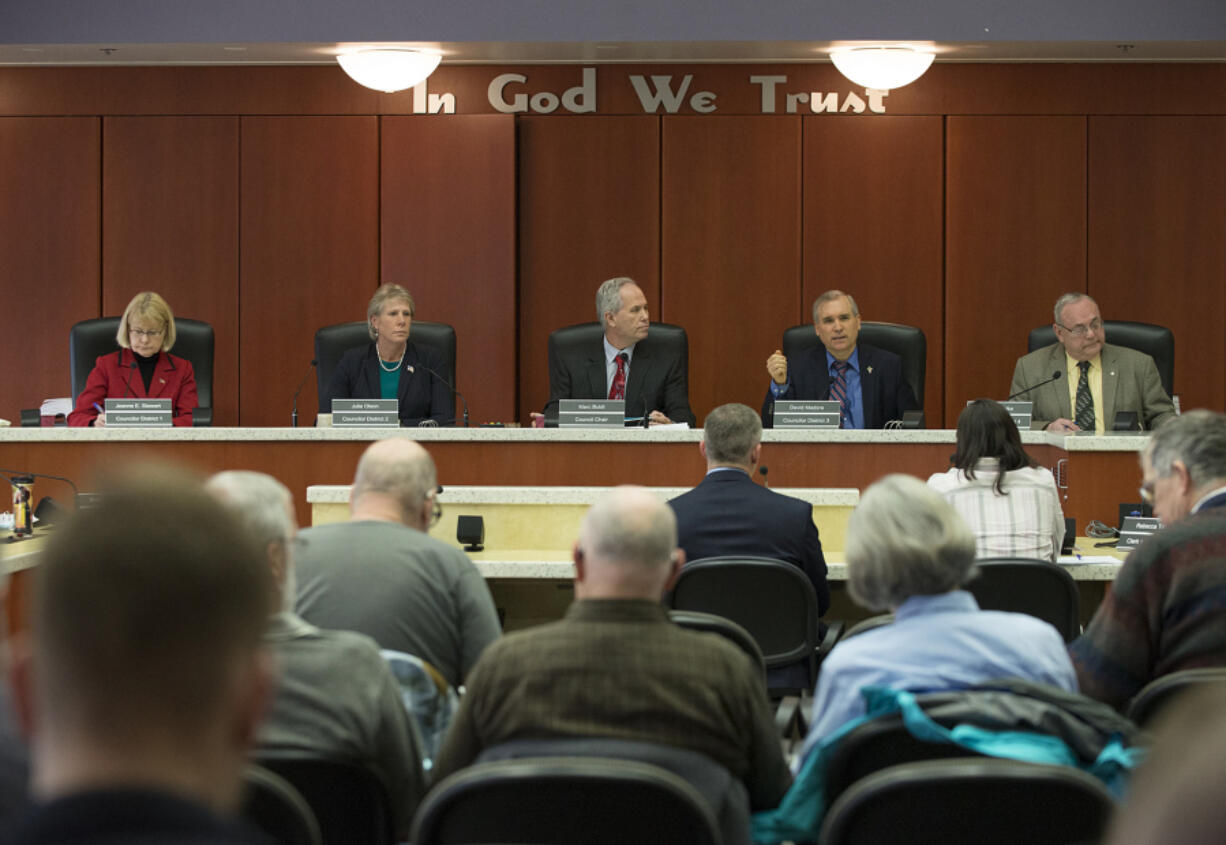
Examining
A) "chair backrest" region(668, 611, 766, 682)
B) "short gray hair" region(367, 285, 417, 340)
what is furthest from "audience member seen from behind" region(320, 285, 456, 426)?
"chair backrest" region(668, 611, 766, 682)

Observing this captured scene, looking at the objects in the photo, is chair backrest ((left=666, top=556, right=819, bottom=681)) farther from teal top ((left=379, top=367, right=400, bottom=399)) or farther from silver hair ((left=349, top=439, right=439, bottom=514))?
teal top ((left=379, top=367, right=400, bottom=399))

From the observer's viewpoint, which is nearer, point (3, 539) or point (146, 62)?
point (3, 539)

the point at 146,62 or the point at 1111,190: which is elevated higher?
the point at 146,62

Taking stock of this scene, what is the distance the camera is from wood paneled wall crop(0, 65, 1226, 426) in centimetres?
724

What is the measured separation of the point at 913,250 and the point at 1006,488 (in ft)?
12.7

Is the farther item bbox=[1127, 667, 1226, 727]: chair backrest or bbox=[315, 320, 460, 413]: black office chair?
bbox=[315, 320, 460, 413]: black office chair

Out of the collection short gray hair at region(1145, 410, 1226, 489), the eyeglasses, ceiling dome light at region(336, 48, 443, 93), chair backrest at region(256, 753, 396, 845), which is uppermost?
ceiling dome light at region(336, 48, 443, 93)

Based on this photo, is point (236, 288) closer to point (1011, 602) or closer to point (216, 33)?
point (216, 33)

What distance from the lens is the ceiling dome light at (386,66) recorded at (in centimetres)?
602

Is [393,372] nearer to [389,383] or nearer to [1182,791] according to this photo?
[389,383]

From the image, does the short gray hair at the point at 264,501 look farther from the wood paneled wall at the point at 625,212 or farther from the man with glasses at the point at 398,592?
the wood paneled wall at the point at 625,212

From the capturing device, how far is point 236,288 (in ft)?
24.0

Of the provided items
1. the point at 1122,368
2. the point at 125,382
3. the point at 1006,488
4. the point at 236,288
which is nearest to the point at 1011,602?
the point at 1006,488

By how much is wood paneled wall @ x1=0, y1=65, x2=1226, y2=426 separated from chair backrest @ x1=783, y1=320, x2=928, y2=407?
1.49 meters
